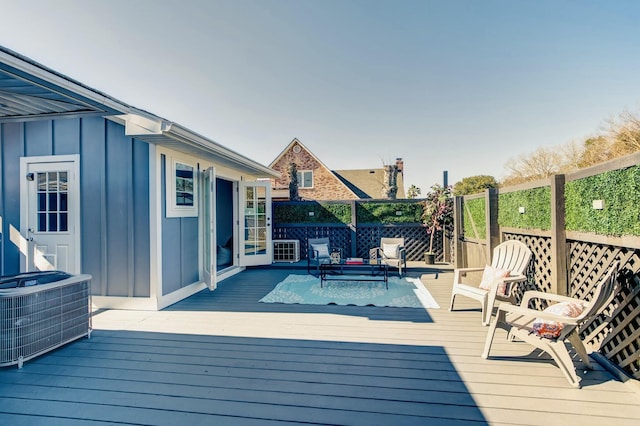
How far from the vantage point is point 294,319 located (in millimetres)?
3686

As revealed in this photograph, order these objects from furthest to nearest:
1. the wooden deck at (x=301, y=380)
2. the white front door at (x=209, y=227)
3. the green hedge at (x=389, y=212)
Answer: the green hedge at (x=389, y=212), the white front door at (x=209, y=227), the wooden deck at (x=301, y=380)

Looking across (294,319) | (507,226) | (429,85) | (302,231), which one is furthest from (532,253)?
(429,85)

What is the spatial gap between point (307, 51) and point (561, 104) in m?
9.31

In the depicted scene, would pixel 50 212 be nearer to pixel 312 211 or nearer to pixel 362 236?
pixel 312 211

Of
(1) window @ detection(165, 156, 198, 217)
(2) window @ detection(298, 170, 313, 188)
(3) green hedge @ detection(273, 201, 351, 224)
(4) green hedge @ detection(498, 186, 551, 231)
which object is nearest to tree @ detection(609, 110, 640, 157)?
(4) green hedge @ detection(498, 186, 551, 231)

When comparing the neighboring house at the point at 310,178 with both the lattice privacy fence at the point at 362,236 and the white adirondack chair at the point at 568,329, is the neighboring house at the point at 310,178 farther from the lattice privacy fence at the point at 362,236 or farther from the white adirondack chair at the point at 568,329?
the white adirondack chair at the point at 568,329

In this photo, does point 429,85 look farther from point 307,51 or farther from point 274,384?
point 274,384

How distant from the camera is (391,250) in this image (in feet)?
21.4

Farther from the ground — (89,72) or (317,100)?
(317,100)

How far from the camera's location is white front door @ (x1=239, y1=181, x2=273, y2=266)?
6852 millimetres

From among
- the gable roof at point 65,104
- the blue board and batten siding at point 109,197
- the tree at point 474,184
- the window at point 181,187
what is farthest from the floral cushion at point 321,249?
the tree at point 474,184

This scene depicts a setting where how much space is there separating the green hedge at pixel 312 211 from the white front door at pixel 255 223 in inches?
47.7

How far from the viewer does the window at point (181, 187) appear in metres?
4.38

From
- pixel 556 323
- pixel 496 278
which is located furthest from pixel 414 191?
pixel 556 323
